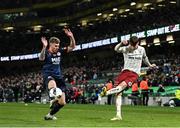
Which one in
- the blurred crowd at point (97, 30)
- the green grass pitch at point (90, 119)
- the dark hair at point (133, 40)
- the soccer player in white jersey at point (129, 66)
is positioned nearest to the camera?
the green grass pitch at point (90, 119)

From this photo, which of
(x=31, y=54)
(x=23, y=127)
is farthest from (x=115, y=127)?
(x=31, y=54)

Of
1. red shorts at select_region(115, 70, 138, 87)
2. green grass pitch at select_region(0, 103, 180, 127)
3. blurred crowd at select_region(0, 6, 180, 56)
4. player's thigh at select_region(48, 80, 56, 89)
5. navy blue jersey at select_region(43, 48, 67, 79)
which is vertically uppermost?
blurred crowd at select_region(0, 6, 180, 56)

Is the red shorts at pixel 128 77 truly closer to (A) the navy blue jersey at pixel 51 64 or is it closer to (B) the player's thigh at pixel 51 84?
(A) the navy blue jersey at pixel 51 64

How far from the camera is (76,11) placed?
281 ft

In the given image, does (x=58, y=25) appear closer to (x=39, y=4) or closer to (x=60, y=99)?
(x=39, y=4)

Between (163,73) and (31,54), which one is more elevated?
(31,54)

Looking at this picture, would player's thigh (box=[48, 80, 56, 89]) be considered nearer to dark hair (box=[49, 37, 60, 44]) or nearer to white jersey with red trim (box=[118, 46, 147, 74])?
dark hair (box=[49, 37, 60, 44])

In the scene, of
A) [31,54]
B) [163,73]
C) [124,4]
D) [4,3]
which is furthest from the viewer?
[4,3]

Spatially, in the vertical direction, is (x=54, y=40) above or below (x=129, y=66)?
above

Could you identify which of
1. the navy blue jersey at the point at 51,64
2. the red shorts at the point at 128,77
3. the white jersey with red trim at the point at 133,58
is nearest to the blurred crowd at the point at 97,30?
the white jersey with red trim at the point at 133,58

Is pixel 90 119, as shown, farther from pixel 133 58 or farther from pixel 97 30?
pixel 97 30

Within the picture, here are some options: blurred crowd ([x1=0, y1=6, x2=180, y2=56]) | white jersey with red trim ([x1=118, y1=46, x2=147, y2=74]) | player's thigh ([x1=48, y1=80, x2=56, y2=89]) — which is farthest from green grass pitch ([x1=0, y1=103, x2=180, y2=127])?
blurred crowd ([x1=0, y1=6, x2=180, y2=56])

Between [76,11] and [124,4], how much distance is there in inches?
548

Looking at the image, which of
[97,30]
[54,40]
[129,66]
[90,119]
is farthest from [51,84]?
[97,30]
